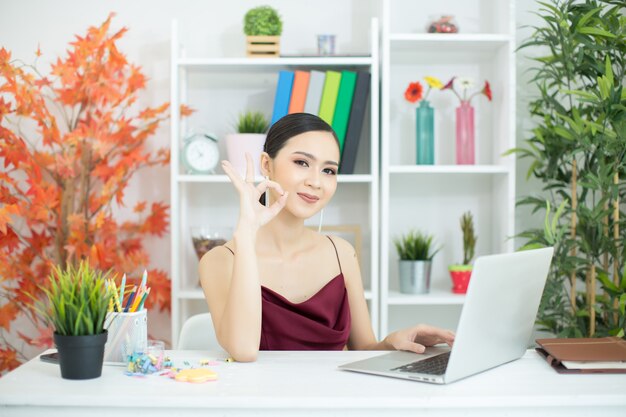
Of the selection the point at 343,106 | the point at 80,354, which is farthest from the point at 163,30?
the point at 80,354

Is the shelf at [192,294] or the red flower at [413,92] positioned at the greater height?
the red flower at [413,92]

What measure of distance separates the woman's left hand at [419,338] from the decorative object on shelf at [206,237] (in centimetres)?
141

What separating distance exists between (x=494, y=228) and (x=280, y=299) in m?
1.58

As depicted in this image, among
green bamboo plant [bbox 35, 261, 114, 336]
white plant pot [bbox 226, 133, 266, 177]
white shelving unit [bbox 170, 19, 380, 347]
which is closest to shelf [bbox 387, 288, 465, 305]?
white shelving unit [bbox 170, 19, 380, 347]

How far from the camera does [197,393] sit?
1270 millimetres

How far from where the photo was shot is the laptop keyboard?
4.61 feet

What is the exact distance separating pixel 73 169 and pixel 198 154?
509 millimetres

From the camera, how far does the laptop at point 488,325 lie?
1323 mm

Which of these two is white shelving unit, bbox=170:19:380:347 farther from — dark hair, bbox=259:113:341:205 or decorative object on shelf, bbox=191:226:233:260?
dark hair, bbox=259:113:341:205

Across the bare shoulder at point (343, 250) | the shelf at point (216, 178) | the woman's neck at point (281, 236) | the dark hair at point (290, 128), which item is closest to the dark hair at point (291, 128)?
the dark hair at point (290, 128)

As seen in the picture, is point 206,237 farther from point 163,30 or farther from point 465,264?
point 465,264

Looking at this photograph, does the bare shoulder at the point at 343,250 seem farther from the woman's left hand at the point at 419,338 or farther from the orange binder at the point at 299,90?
the orange binder at the point at 299,90

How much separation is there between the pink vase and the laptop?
158 centimetres

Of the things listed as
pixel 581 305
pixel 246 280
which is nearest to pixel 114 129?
pixel 246 280
